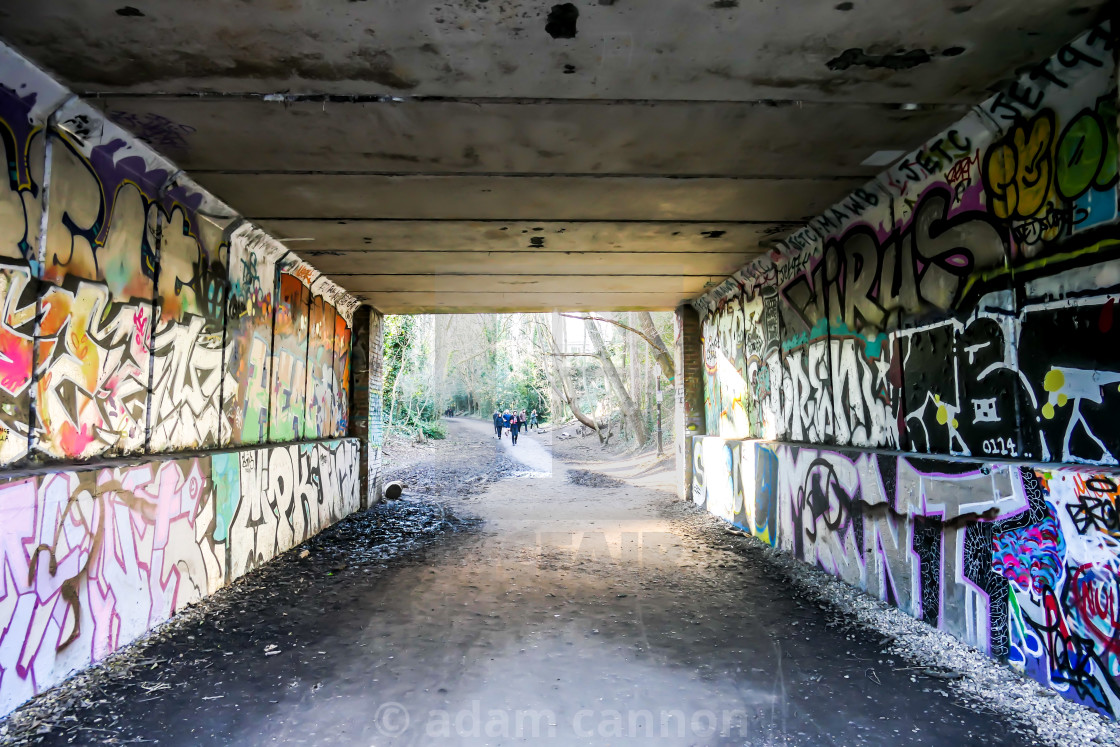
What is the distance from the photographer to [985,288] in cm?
416

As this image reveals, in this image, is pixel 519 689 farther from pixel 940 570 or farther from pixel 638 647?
pixel 940 570

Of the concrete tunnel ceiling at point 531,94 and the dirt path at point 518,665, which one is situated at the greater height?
the concrete tunnel ceiling at point 531,94

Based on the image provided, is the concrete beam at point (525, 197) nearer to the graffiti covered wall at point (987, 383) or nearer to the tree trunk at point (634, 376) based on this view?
the graffiti covered wall at point (987, 383)

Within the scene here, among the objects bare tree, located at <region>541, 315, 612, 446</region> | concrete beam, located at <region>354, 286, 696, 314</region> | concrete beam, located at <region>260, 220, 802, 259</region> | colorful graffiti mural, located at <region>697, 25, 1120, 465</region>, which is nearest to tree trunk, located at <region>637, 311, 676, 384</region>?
concrete beam, located at <region>354, 286, 696, 314</region>

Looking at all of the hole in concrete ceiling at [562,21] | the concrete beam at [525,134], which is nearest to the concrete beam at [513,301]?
the concrete beam at [525,134]

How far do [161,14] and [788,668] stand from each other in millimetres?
4947

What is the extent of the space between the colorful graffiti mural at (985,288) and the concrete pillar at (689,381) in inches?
157

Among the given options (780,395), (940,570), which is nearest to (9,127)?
(940,570)

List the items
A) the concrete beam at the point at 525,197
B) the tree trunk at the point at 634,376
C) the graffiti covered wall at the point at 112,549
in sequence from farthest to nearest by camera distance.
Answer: the tree trunk at the point at 634,376, the concrete beam at the point at 525,197, the graffiti covered wall at the point at 112,549

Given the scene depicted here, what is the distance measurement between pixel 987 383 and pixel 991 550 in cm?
106

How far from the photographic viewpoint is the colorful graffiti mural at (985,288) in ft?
10.9

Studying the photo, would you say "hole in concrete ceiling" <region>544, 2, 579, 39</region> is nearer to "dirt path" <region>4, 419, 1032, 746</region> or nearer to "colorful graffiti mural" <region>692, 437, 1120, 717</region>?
"colorful graffiti mural" <region>692, 437, 1120, 717</region>

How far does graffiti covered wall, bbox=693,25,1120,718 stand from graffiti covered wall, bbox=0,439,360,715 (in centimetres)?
546

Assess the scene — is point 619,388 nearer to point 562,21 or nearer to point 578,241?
point 578,241
